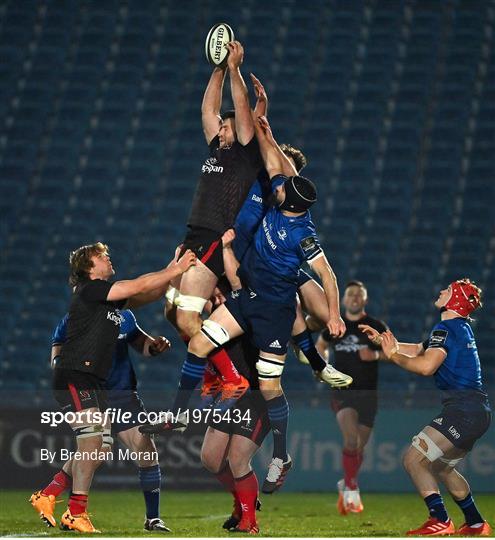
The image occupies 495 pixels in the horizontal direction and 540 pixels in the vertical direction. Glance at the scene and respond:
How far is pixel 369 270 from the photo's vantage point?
16750 mm

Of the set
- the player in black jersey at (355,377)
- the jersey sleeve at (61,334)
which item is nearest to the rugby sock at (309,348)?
the jersey sleeve at (61,334)

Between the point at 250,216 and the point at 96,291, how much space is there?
1291mm

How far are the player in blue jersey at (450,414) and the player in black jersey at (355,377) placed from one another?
2620mm

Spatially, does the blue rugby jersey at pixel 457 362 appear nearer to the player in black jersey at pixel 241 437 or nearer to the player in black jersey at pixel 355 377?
the player in black jersey at pixel 241 437

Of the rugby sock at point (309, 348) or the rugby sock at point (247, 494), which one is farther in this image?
the rugby sock at point (309, 348)

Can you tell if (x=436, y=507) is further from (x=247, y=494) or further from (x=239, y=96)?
(x=239, y=96)

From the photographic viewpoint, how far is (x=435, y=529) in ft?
26.4

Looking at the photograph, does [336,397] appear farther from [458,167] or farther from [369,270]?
[458,167]

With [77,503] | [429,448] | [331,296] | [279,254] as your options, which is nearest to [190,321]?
[279,254]

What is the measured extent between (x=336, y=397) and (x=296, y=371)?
4.11 m

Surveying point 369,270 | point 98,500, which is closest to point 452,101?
point 369,270

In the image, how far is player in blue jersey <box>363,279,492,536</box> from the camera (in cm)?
812

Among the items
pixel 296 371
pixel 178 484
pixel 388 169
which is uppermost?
pixel 388 169

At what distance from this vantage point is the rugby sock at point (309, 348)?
8523 millimetres
